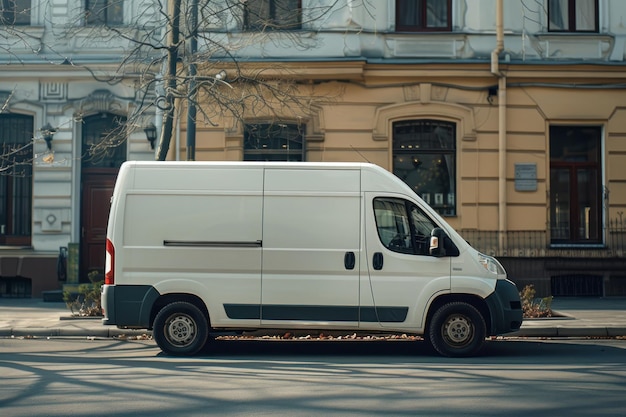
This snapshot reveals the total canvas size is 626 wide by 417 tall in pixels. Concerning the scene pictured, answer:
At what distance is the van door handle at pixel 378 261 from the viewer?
11078 mm

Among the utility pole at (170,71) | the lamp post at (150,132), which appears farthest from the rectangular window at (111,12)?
the utility pole at (170,71)

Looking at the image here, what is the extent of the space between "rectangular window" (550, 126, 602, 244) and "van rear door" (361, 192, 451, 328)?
9087 millimetres

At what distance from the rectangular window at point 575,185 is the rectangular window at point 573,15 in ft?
7.30

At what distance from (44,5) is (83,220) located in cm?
491

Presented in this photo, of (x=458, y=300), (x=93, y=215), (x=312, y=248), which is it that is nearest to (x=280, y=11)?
(x=93, y=215)

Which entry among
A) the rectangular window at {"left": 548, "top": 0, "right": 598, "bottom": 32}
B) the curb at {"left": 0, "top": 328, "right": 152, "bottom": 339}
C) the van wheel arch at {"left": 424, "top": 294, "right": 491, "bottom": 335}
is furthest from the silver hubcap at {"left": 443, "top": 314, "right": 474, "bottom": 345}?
the rectangular window at {"left": 548, "top": 0, "right": 598, "bottom": 32}

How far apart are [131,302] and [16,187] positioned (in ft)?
33.3

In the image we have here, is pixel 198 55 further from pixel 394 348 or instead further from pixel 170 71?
pixel 394 348

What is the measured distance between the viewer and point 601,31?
1938cm

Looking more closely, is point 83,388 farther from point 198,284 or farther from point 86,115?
point 86,115

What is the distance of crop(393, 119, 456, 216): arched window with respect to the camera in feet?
63.5

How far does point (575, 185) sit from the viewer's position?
19562 mm

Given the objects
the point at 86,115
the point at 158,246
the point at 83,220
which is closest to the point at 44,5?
the point at 86,115

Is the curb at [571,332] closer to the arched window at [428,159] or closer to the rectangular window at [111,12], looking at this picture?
the arched window at [428,159]
